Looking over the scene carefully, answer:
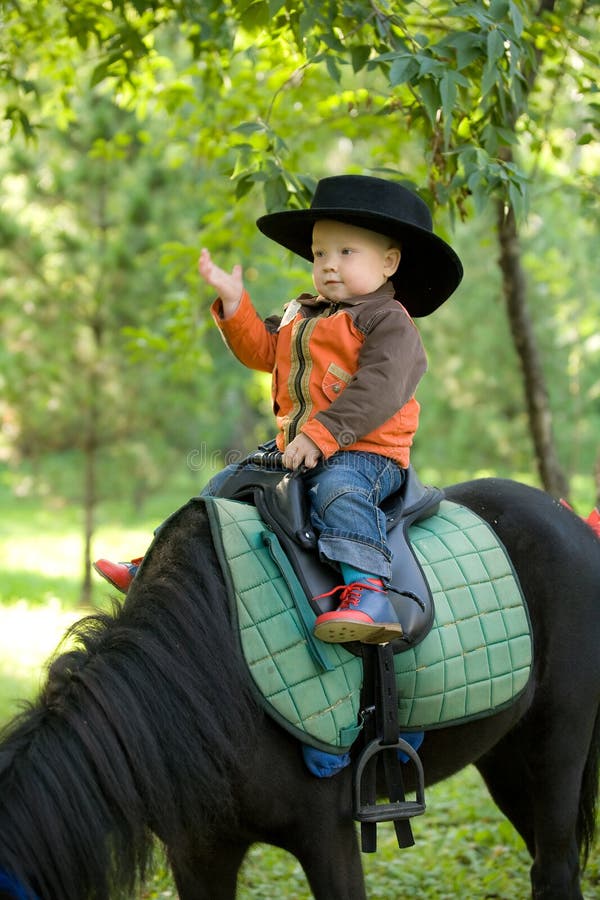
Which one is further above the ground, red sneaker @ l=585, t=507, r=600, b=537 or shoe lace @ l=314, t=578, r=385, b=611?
red sneaker @ l=585, t=507, r=600, b=537

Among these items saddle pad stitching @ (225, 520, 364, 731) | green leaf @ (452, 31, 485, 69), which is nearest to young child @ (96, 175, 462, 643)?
saddle pad stitching @ (225, 520, 364, 731)

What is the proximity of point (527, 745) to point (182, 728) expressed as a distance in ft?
4.05

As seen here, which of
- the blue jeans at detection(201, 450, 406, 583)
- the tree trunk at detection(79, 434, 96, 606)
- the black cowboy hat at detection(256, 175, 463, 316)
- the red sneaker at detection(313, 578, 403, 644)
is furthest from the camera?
the tree trunk at detection(79, 434, 96, 606)

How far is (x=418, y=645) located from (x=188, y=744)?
0.64 metres

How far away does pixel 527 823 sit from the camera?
306cm

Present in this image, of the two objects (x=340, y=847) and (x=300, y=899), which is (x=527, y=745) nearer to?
(x=340, y=847)

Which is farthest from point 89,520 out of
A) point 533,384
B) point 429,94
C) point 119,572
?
point 429,94

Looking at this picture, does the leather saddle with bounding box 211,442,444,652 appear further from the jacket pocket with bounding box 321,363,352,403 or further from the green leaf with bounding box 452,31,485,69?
the green leaf with bounding box 452,31,485,69

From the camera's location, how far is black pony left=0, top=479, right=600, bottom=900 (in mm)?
1821

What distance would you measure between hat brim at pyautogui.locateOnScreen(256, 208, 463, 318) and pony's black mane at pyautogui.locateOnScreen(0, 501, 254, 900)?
0.88m

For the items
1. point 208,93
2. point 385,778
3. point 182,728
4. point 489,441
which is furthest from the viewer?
point 489,441

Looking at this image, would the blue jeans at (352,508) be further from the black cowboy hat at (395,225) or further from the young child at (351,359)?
the black cowboy hat at (395,225)

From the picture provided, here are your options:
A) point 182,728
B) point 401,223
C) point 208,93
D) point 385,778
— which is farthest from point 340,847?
point 208,93

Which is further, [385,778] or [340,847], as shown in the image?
[385,778]
